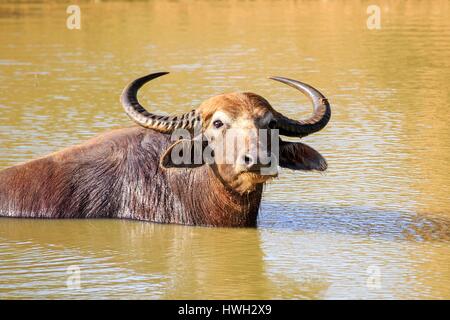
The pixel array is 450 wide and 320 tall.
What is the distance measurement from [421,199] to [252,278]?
2934 mm

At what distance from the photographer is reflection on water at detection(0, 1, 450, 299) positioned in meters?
8.55

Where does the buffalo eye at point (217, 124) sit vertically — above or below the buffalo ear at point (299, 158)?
above

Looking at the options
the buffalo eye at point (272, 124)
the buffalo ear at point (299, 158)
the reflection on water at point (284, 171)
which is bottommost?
the reflection on water at point (284, 171)

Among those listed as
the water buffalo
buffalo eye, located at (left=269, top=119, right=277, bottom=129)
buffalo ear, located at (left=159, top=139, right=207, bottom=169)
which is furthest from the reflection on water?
buffalo eye, located at (left=269, top=119, right=277, bottom=129)

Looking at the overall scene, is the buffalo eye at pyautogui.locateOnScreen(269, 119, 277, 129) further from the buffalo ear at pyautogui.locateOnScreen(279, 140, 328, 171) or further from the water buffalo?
the buffalo ear at pyautogui.locateOnScreen(279, 140, 328, 171)

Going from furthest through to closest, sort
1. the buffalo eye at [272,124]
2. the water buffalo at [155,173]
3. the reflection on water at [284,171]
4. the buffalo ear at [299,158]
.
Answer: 1. the buffalo ear at [299,158]
2. the water buffalo at [155,173]
3. the buffalo eye at [272,124]
4. the reflection on water at [284,171]

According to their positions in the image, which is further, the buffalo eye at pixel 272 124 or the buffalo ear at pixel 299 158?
the buffalo ear at pixel 299 158

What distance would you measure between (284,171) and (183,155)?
2603 mm

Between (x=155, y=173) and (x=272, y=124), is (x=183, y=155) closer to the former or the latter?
(x=155, y=173)

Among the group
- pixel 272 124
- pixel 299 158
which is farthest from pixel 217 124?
pixel 299 158

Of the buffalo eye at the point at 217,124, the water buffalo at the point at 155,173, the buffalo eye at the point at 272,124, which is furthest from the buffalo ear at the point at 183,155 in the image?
the buffalo eye at the point at 272,124

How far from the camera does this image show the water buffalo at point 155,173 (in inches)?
382

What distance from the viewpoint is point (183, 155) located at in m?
9.78

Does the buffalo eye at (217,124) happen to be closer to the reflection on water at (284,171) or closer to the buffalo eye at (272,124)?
the buffalo eye at (272,124)
